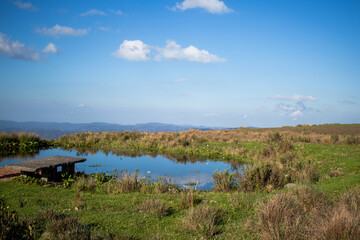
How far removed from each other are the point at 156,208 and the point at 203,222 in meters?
1.45

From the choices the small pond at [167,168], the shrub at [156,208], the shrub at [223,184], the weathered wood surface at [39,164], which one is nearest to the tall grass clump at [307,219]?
the shrub at [156,208]

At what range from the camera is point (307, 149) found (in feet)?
59.2

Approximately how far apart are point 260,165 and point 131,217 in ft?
19.9

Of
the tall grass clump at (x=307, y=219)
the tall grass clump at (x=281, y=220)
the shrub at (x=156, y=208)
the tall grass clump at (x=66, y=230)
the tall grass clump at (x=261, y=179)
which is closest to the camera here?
the tall grass clump at (x=307, y=219)

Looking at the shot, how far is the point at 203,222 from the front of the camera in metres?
5.12

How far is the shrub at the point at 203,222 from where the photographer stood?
4874mm

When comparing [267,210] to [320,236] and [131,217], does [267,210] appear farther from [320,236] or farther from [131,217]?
[131,217]

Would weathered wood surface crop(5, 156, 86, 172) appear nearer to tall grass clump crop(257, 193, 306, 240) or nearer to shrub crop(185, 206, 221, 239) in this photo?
shrub crop(185, 206, 221, 239)

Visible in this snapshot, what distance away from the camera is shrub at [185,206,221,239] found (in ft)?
16.0

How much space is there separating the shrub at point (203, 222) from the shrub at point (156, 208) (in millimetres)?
756

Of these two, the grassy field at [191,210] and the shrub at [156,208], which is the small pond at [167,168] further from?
the shrub at [156,208]

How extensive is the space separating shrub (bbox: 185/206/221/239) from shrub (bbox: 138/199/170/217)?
2.48 ft

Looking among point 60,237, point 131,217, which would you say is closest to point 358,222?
point 131,217

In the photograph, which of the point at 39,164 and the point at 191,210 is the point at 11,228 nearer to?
the point at 191,210
